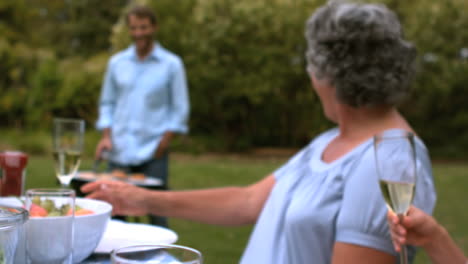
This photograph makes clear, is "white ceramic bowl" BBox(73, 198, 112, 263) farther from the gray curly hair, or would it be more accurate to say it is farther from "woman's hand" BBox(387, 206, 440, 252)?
the gray curly hair

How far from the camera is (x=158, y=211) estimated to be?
68.2 inches

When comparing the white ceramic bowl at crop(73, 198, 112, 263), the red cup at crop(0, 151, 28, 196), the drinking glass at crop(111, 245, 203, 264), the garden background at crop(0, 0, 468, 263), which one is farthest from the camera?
Result: the garden background at crop(0, 0, 468, 263)

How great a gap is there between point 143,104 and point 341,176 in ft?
10.5

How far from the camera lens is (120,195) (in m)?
1.60

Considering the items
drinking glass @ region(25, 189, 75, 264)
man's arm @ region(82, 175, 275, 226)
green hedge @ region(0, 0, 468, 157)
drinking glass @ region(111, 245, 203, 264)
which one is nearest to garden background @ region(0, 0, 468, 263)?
green hedge @ region(0, 0, 468, 157)

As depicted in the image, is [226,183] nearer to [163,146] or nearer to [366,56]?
[163,146]

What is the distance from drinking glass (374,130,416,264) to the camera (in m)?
1.17

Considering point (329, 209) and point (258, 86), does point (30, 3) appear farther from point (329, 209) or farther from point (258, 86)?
point (329, 209)

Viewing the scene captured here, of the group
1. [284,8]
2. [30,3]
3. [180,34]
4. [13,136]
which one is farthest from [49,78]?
[30,3]

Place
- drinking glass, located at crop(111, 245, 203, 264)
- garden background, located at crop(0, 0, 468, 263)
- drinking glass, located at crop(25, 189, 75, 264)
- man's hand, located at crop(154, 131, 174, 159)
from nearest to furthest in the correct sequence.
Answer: drinking glass, located at crop(111, 245, 203, 264) → drinking glass, located at crop(25, 189, 75, 264) → man's hand, located at crop(154, 131, 174, 159) → garden background, located at crop(0, 0, 468, 263)

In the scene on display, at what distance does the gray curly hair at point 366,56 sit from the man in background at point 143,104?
2970 mm

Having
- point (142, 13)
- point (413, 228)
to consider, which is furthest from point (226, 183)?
point (413, 228)

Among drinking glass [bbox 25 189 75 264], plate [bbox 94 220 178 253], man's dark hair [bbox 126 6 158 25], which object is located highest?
man's dark hair [bbox 126 6 158 25]

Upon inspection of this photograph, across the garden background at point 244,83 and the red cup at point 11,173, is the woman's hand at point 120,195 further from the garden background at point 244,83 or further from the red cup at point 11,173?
the garden background at point 244,83
